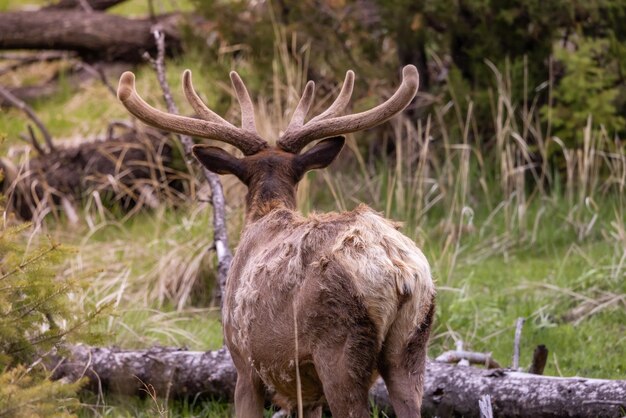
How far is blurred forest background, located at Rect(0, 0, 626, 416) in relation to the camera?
828 centimetres

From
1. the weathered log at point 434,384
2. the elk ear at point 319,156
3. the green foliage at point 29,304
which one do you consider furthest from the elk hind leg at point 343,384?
the elk ear at point 319,156

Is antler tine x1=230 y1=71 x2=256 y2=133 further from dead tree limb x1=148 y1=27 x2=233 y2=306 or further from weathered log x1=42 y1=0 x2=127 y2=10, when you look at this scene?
weathered log x1=42 y1=0 x2=127 y2=10

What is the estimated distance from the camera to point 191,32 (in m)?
12.2

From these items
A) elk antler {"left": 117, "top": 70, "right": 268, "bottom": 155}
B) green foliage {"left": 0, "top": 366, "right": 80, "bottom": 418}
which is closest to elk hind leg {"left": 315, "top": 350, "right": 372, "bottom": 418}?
green foliage {"left": 0, "top": 366, "right": 80, "bottom": 418}

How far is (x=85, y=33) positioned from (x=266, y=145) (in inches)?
330

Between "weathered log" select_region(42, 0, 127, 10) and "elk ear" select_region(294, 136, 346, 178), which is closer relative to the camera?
"elk ear" select_region(294, 136, 346, 178)

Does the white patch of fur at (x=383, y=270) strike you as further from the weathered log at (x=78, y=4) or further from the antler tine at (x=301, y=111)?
the weathered log at (x=78, y=4)

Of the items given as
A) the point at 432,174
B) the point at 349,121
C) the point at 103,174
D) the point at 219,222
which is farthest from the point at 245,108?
the point at 103,174

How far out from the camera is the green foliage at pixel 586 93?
1012cm

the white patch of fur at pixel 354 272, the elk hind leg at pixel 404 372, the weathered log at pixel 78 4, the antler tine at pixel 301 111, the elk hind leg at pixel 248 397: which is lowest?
the elk hind leg at pixel 248 397

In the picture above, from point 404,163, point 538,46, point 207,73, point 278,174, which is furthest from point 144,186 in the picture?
point 278,174

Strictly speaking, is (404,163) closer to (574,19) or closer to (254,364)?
(574,19)

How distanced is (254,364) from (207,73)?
296 inches

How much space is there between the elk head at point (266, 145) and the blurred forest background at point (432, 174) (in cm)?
218
